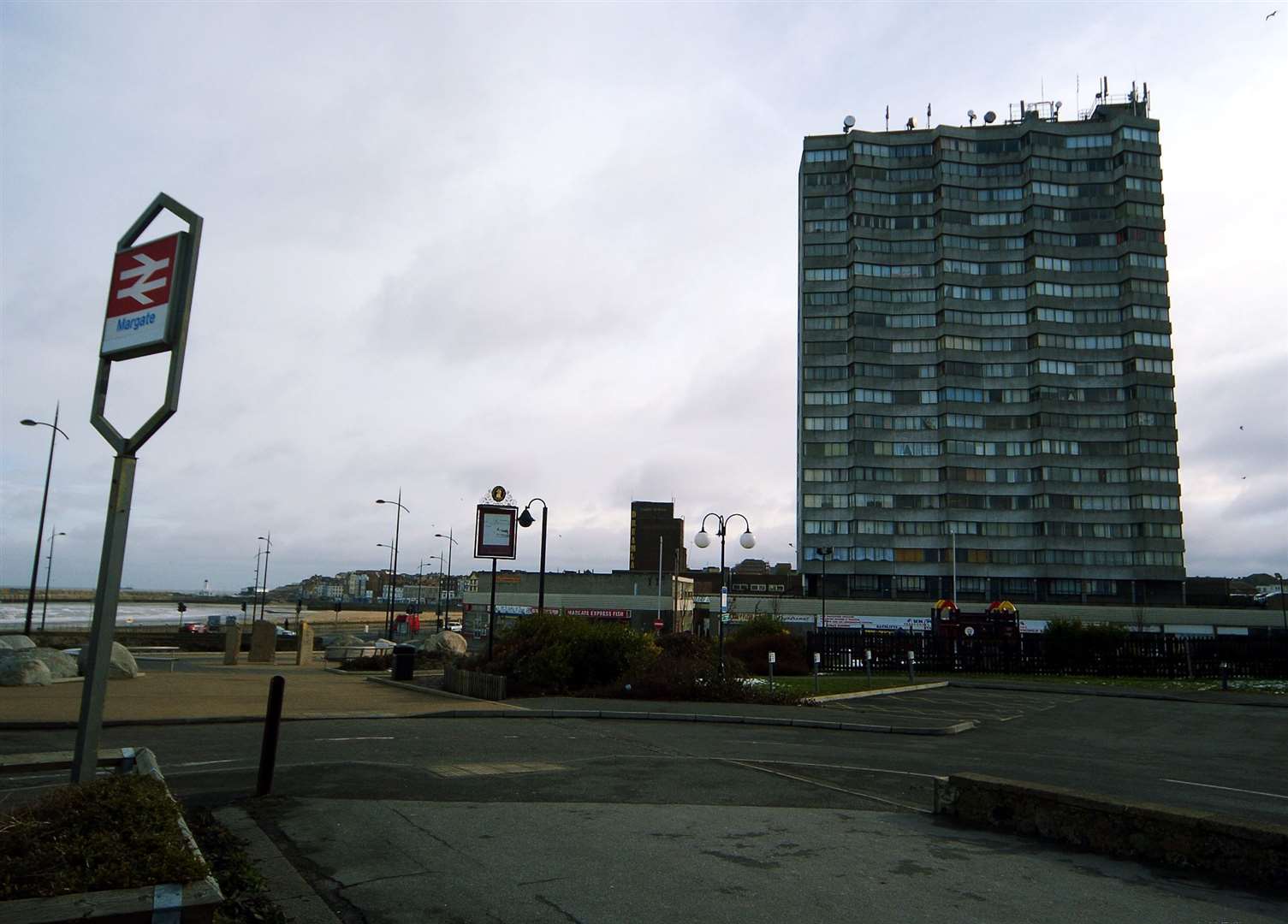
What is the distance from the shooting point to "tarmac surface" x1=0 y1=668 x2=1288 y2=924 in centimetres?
619

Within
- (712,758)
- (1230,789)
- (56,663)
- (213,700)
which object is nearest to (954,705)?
(1230,789)

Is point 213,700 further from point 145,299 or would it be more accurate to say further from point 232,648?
point 232,648

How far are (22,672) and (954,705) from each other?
24363 millimetres

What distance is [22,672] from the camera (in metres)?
21.2

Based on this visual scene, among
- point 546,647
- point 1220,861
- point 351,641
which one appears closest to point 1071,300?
point 351,641

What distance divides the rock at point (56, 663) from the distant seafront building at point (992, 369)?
8400 centimetres

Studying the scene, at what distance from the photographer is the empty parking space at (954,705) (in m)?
21.2

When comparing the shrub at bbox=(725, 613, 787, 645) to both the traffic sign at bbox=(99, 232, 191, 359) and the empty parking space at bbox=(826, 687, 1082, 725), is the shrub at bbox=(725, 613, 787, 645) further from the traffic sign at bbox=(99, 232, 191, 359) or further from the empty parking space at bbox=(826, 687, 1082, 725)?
the traffic sign at bbox=(99, 232, 191, 359)

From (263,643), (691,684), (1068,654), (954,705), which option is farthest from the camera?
(1068,654)

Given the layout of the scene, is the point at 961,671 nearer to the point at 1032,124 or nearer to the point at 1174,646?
the point at 1174,646

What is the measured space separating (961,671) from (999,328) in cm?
7377

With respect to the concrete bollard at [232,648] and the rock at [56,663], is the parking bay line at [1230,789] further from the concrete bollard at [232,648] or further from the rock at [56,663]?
the concrete bollard at [232,648]

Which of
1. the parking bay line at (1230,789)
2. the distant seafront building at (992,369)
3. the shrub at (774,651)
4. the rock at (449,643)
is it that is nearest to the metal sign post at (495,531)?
the rock at (449,643)

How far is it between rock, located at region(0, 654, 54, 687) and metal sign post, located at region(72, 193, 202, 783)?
688 inches
